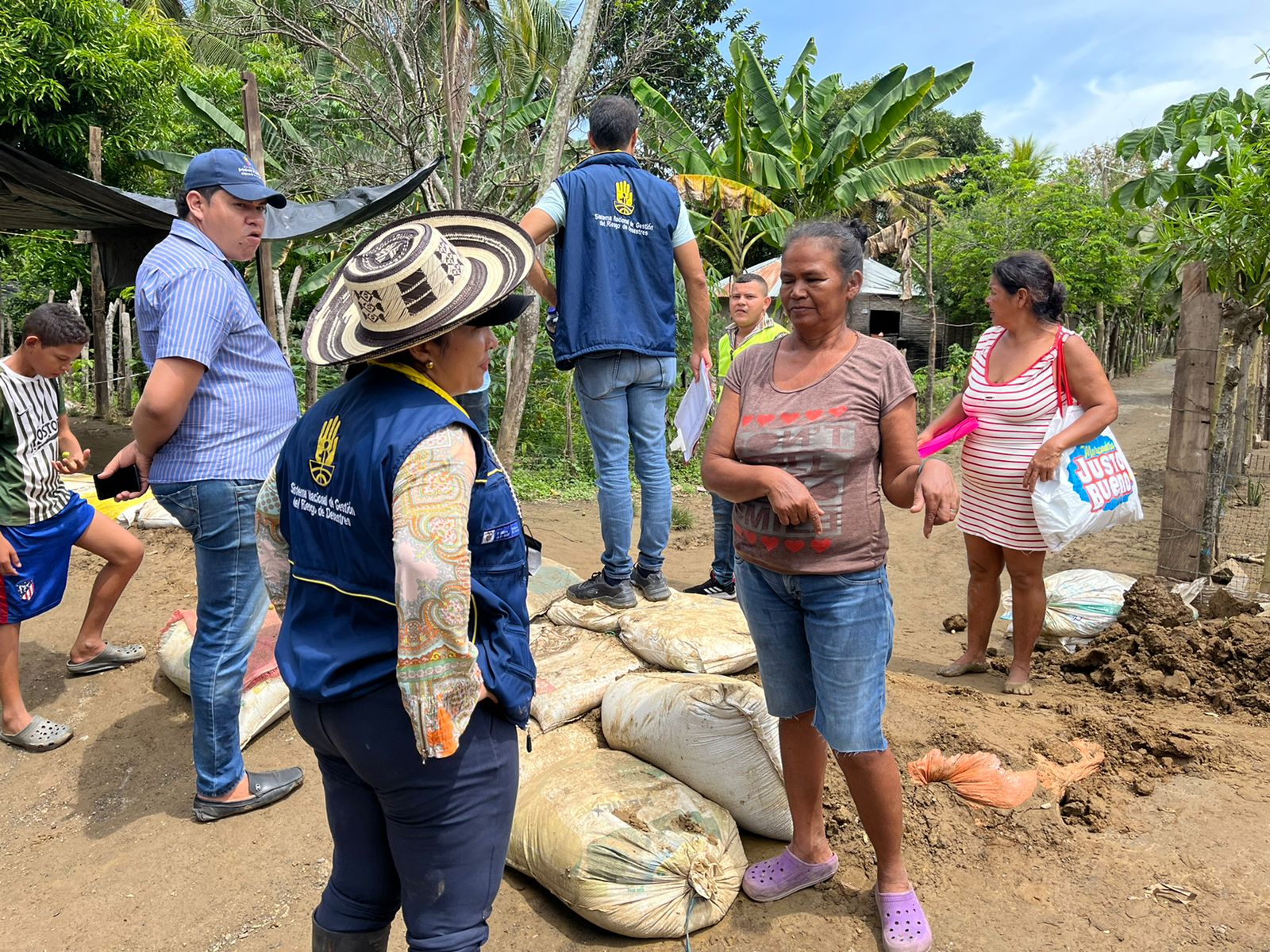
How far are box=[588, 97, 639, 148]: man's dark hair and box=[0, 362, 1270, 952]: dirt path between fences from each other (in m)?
2.42

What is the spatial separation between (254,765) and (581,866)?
1.60 m

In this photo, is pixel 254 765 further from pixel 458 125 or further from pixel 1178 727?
pixel 458 125

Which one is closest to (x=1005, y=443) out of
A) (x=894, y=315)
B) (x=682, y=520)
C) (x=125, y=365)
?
(x=682, y=520)

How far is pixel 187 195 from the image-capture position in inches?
108

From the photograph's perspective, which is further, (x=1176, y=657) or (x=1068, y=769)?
(x=1176, y=657)

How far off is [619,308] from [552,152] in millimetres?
2875

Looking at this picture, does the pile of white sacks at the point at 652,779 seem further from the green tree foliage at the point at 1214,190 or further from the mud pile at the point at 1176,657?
the green tree foliage at the point at 1214,190

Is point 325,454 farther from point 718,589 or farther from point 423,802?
point 718,589

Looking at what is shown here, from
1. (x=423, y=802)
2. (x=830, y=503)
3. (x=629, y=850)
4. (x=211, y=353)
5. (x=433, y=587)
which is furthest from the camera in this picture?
(x=211, y=353)

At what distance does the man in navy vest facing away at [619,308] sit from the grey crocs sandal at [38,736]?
2183mm

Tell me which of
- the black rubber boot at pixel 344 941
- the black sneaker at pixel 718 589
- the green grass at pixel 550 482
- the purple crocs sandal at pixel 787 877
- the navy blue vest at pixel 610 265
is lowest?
the purple crocs sandal at pixel 787 877

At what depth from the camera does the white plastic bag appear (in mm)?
3559

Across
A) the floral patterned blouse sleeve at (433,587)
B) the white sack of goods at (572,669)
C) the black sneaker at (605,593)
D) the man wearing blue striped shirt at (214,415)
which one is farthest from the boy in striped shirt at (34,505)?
the floral patterned blouse sleeve at (433,587)

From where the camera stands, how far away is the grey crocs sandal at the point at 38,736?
3488mm
